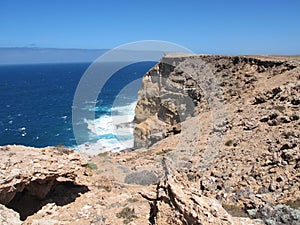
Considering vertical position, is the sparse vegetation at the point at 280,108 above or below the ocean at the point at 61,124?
above

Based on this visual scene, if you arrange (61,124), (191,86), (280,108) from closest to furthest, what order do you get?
(280,108) → (191,86) → (61,124)

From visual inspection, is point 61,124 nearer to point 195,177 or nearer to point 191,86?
point 191,86

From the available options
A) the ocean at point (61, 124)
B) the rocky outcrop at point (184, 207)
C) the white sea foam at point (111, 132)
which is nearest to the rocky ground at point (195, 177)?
the rocky outcrop at point (184, 207)

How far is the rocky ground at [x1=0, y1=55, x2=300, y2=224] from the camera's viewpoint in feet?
23.8

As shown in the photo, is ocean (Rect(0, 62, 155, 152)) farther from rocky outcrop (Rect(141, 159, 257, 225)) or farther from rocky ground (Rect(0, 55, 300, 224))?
rocky outcrop (Rect(141, 159, 257, 225))

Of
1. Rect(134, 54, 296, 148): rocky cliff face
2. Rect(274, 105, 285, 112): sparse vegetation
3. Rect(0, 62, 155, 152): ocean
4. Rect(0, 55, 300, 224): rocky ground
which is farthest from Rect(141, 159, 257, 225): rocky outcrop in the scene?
Rect(0, 62, 155, 152): ocean

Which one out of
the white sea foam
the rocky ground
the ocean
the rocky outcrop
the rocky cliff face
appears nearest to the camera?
the rocky outcrop

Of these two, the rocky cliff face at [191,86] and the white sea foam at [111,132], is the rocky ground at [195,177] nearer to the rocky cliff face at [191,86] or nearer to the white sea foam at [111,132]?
the rocky cliff face at [191,86]

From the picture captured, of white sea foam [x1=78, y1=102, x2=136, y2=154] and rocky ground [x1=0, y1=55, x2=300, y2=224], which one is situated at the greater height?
rocky ground [x1=0, y1=55, x2=300, y2=224]

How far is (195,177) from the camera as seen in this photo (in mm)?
12078

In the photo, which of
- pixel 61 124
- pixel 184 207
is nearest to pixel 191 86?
pixel 184 207

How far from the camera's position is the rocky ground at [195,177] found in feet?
23.8

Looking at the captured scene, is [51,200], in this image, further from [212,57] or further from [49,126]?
[49,126]

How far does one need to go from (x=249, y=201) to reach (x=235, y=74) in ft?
65.0
